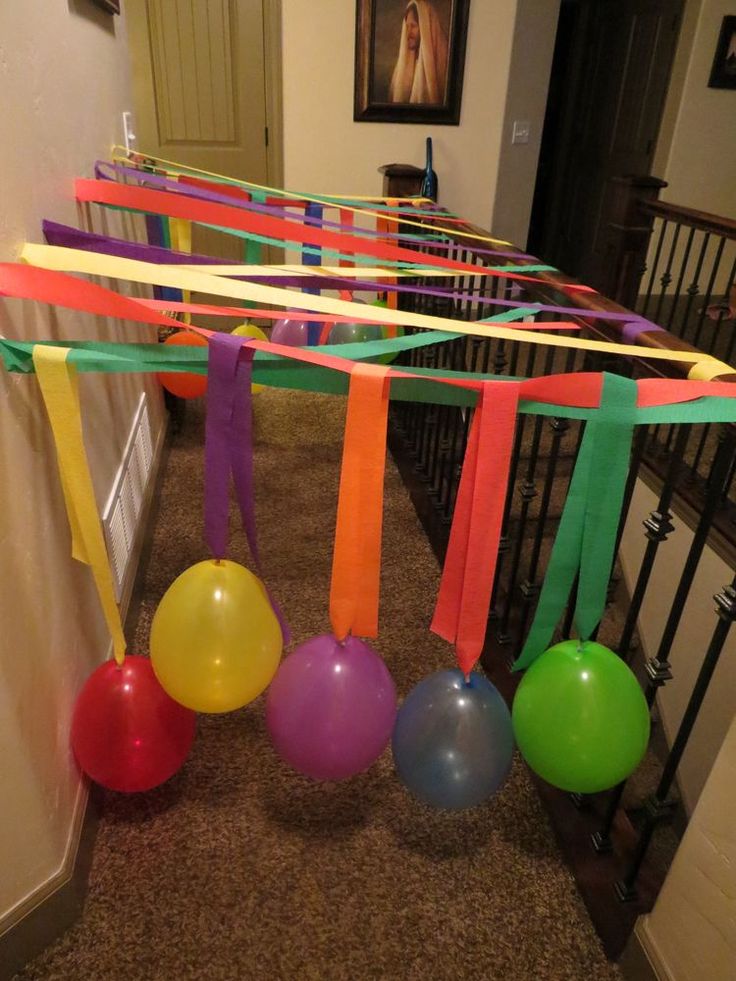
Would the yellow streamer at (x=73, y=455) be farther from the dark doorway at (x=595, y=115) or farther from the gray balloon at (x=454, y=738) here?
the dark doorway at (x=595, y=115)

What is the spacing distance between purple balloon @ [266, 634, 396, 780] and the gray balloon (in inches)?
2.0

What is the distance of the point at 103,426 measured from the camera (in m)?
1.79

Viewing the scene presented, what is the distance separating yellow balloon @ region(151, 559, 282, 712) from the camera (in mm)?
963

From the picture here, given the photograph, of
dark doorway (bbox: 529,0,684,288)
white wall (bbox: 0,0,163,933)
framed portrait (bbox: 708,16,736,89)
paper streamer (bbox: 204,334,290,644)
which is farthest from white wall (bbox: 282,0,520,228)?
paper streamer (bbox: 204,334,290,644)

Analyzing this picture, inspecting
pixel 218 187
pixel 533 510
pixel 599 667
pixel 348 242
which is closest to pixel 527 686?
pixel 599 667

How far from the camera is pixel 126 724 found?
1.13 metres

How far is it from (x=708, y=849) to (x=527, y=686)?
0.37 m

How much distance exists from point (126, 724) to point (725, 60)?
17.7ft

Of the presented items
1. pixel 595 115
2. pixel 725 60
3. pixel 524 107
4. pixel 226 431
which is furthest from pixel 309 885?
pixel 595 115

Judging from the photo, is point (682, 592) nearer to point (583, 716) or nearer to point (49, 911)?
point (583, 716)

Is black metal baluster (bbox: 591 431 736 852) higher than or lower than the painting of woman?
lower

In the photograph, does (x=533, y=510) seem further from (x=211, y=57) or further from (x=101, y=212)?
(x=211, y=57)

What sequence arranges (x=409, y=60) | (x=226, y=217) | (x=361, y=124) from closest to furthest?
(x=226, y=217) < (x=409, y=60) < (x=361, y=124)

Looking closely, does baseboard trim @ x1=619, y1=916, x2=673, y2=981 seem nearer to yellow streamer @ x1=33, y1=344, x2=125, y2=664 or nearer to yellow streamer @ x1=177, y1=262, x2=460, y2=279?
yellow streamer @ x1=33, y1=344, x2=125, y2=664
